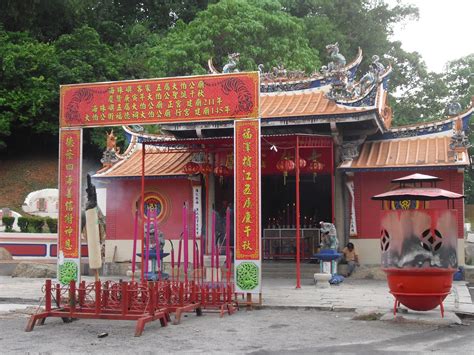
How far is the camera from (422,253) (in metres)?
9.10

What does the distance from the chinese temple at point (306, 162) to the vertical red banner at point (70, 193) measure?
3025 millimetres

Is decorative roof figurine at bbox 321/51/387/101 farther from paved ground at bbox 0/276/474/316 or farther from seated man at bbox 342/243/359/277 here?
paved ground at bbox 0/276/474/316

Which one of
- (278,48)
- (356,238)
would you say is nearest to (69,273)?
(356,238)

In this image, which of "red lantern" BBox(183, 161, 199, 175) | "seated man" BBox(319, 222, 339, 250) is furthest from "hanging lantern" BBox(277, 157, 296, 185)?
"red lantern" BBox(183, 161, 199, 175)

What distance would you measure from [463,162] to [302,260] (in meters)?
4.96

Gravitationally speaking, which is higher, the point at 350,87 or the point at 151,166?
the point at 350,87

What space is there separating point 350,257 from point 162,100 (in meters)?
6.90

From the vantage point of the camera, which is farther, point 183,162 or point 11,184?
point 11,184

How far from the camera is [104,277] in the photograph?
17047 mm

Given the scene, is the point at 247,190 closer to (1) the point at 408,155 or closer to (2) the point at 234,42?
(1) the point at 408,155

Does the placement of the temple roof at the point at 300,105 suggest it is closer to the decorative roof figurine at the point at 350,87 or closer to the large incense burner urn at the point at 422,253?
the decorative roof figurine at the point at 350,87

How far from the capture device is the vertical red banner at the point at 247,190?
10766 mm

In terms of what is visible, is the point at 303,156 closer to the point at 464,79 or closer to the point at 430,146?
the point at 430,146

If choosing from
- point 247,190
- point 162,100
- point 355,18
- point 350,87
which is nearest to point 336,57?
point 350,87
